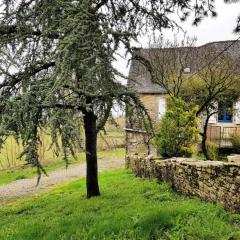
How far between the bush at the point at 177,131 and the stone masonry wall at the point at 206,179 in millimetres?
4381

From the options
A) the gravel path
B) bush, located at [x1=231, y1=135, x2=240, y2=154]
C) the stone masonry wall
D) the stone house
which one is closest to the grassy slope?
the gravel path

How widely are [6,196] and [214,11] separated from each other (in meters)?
13.6

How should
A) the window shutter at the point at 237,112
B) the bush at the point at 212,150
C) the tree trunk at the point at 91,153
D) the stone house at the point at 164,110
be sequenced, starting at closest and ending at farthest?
the tree trunk at the point at 91,153
the bush at the point at 212,150
the window shutter at the point at 237,112
the stone house at the point at 164,110

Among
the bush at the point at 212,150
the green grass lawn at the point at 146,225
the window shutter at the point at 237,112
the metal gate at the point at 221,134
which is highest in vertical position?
the window shutter at the point at 237,112

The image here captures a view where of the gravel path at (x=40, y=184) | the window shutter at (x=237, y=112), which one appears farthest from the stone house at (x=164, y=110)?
the gravel path at (x=40, y=184)

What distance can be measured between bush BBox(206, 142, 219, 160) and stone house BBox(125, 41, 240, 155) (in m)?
1.04

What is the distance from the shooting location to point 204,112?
23219 millimetres

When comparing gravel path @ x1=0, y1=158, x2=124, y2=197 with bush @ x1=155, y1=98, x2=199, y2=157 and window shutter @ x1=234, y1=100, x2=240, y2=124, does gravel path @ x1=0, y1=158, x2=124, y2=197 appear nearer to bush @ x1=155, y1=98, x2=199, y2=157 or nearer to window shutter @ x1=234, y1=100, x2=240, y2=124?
bush @ x1=155, y1=98, x2=199, y2=157

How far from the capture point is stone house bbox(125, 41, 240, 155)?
2348 cm

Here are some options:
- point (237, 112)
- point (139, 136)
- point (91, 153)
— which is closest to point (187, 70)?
point (237, 112)

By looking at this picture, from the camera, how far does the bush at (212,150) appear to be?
2091cm

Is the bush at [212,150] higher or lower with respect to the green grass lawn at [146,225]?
higher

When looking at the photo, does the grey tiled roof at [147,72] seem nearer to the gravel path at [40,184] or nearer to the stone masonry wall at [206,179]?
the gravel path at [40,184]

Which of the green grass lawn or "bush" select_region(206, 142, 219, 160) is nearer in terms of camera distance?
the green grass lawn
